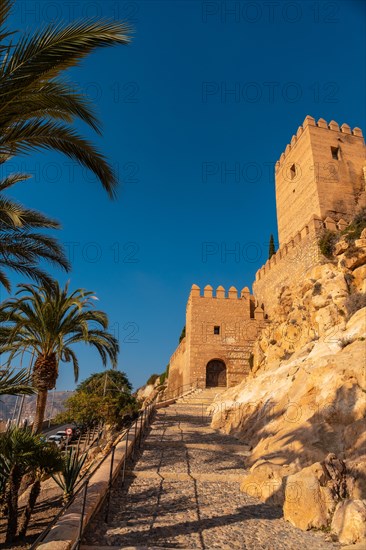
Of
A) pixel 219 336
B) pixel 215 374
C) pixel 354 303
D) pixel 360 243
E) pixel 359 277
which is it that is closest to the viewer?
pixel 354 303

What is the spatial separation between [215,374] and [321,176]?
12.8 meters

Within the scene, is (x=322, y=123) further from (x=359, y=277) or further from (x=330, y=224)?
(x=359, y=277)

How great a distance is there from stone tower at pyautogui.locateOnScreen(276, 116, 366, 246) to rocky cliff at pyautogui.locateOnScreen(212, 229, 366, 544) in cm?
582

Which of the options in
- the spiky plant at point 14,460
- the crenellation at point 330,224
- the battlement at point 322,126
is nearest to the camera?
the spiky plant at point 14,460

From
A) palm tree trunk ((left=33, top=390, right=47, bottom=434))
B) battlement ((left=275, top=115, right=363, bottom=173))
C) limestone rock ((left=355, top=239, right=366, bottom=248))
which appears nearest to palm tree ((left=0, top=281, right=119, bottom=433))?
palm tree trunk ((left=33, top=390, right=47, bottom=434))

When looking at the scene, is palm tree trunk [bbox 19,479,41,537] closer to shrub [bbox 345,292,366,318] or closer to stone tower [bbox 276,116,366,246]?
shrub [bbox 345,292,366,318]

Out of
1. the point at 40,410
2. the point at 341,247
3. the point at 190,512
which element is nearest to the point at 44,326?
the point at 40,410

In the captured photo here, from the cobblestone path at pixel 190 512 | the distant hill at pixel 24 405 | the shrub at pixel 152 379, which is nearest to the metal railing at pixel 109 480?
the cobblestone path at pixel 190 512

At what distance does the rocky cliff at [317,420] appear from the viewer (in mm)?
3893

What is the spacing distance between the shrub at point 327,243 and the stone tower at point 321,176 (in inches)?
63.9

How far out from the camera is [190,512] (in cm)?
414

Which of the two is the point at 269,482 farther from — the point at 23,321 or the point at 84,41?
the point at 23,321

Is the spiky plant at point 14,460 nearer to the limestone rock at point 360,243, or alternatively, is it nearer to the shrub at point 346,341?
the shrub at point 346,341

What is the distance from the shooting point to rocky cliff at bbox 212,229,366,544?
3.89 metres
